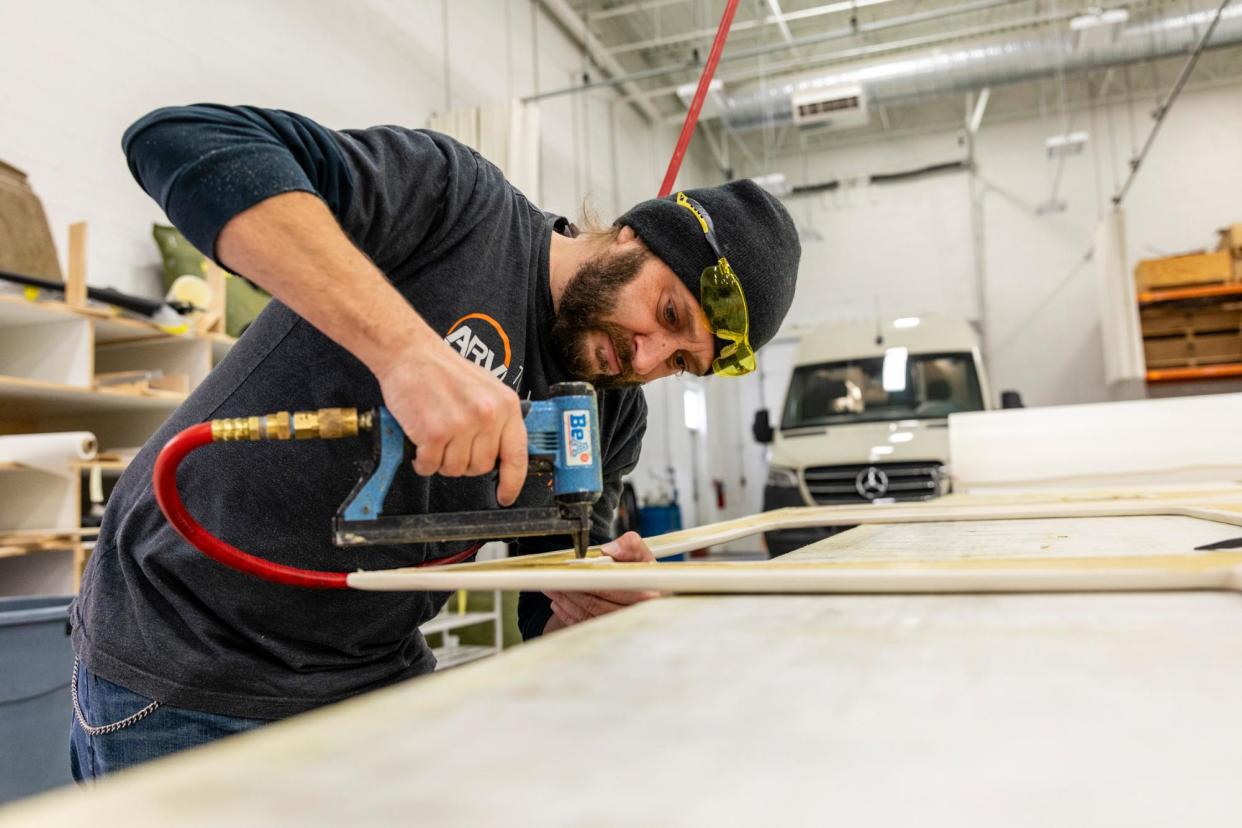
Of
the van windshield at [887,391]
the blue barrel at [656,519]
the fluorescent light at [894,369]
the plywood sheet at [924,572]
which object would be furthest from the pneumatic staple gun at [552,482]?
the blue barrel at [656,519]

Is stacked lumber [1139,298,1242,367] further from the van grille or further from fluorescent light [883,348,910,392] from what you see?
the van grille

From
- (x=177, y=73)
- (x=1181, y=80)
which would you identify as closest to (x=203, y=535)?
(x=177, y=73)

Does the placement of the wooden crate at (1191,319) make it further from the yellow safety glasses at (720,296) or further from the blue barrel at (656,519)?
the yellow safety glasses at (720,296)

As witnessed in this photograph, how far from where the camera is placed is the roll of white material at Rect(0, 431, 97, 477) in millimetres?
2518

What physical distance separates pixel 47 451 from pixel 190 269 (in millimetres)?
1167

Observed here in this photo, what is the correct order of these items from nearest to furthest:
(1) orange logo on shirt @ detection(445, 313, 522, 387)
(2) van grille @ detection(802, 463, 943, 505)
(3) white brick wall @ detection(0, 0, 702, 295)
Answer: (1) orange logo on shirt @ detection(445, 313, 522, 387)
(3) white brick wall @ detection(0, 0, 702, 295)
(2) van grille @ detection(802, 463, 943, 505)

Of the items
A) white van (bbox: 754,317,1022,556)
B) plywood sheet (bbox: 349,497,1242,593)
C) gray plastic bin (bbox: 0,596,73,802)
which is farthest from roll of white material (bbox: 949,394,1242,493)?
gray plastic bin (bbox: 0,596,73,802)

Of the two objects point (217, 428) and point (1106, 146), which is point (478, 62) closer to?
point (217, 428)

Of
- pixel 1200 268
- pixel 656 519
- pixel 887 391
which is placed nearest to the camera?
pixel 887 391

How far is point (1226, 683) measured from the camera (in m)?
0.49

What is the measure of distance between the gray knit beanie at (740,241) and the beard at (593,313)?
0.06 meters

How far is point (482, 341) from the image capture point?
4.22 feet

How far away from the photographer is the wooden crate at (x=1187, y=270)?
268 inches

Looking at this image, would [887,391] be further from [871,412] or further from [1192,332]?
[1192,332]
